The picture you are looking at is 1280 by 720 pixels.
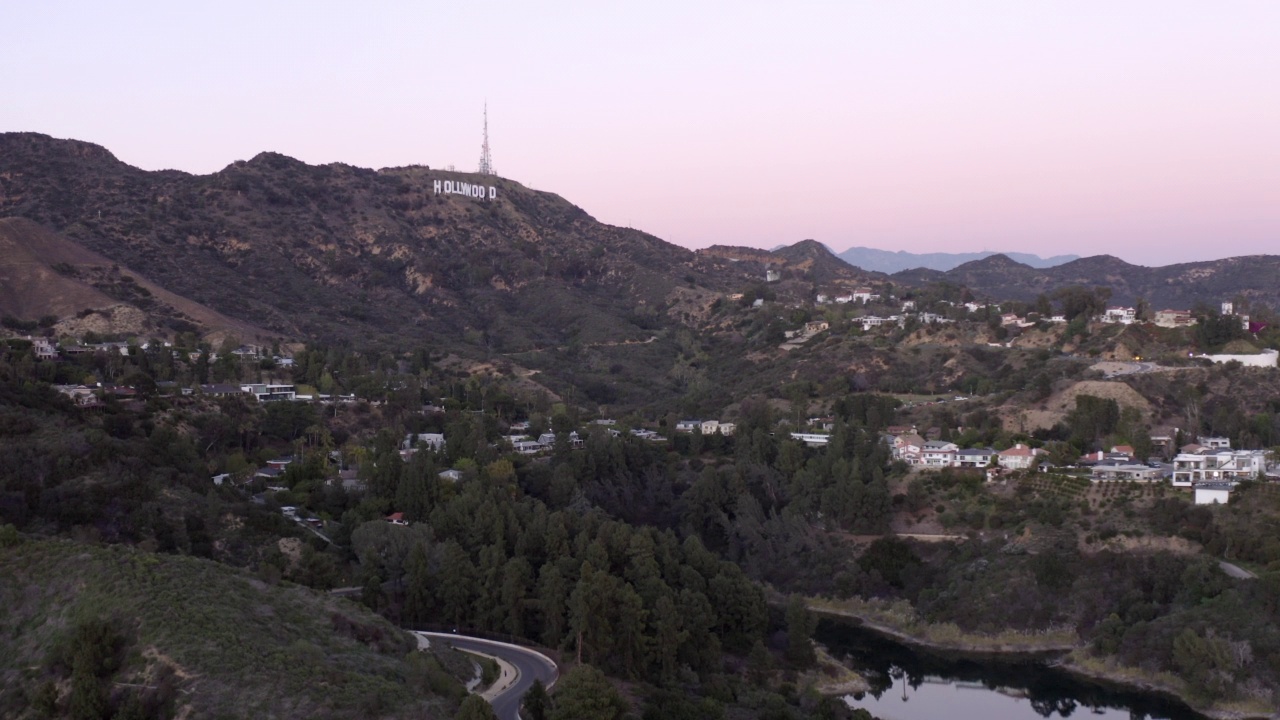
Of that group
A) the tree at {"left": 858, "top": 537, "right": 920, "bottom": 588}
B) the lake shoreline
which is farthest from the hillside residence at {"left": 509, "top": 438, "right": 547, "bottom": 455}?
the tree at {"left": 858, "top": 537, "right": 920, "bottom": 588}

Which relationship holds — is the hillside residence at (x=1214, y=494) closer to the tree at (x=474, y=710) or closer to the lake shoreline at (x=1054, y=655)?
the lake shoreline at (x=1054, y=655)

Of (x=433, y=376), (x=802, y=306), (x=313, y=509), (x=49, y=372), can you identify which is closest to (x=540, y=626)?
(x=313, y=509)

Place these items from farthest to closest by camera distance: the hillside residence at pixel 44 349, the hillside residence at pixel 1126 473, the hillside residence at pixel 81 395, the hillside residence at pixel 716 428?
the hillside residence at pixel 716 428 → the hillside residence at pixel 44 349 → the hillside residence at pixel 1126 473 → the hillside residence at pixel 81 395

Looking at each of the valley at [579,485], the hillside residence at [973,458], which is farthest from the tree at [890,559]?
the hillside residence at [973,458]

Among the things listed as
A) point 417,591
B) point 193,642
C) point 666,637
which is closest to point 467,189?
point 417,591

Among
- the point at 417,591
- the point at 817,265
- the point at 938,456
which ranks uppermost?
the point at 817,265

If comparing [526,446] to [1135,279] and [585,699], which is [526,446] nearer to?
[585,699]
